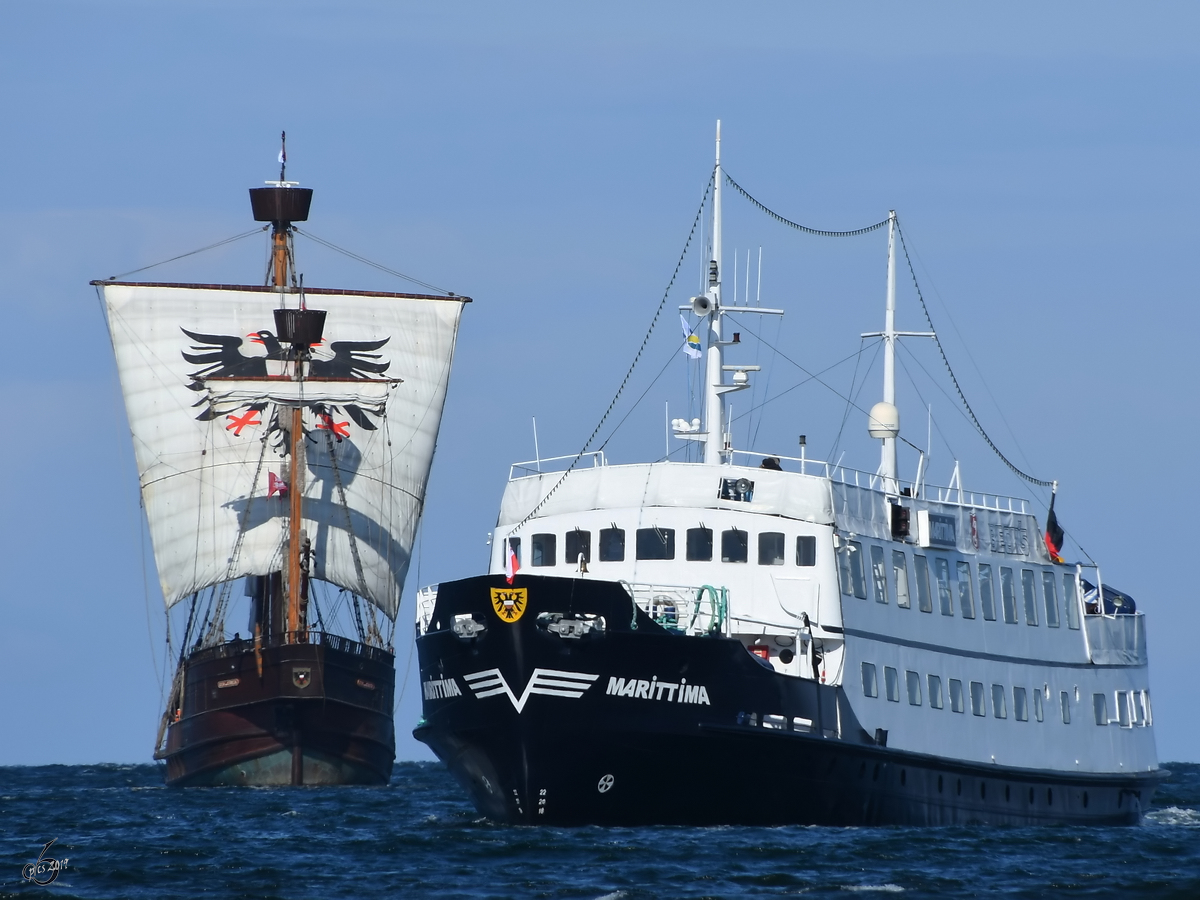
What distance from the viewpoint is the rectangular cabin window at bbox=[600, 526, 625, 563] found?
118ft

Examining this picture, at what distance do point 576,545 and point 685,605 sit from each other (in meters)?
3.16

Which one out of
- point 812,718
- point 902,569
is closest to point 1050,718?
point 902,569

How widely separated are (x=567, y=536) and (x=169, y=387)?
38.5m

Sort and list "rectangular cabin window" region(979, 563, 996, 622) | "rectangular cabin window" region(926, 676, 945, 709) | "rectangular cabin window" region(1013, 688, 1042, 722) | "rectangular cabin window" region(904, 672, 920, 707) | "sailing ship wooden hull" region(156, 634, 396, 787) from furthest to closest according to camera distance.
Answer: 1. "sailing ship wooden hull" region(156, 634, 396, 787)
2. "rectangular cabin window" region(1013, 688, 1042, 722)
3. "rectangular cabin window" region(979, 563, 996, 622)
4. "rectangular cabin window" region(926, 676, 945, 709)
5. "rectangular cabin window" region(904, 672, 920, 707)

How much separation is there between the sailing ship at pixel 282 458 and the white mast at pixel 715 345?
27890 mm

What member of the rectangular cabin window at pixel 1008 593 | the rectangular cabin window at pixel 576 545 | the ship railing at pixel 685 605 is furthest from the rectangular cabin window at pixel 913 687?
the rectangular cabin window at pixel 576 545

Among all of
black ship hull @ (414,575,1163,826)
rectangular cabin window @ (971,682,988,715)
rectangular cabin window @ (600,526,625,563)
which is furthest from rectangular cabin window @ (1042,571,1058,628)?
rectangular cabin window @ (600,526,625,563)

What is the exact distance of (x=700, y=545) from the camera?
35.2 metres

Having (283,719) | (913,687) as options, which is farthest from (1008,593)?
(283,719)

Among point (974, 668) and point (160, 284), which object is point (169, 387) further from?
point (974, 668)

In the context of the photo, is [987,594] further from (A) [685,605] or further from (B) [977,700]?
(A) [685,605]

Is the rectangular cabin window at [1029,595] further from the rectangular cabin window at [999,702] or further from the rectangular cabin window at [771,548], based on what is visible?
the rectangular cabin window at [771,548]

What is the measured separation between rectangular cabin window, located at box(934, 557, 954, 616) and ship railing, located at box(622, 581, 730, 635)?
515 cm

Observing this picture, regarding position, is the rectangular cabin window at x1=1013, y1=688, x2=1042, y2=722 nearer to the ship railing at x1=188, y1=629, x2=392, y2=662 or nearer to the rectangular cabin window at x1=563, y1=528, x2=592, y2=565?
the rectangular cabin window at x1=563, y1=528, x2=592, y2=565
